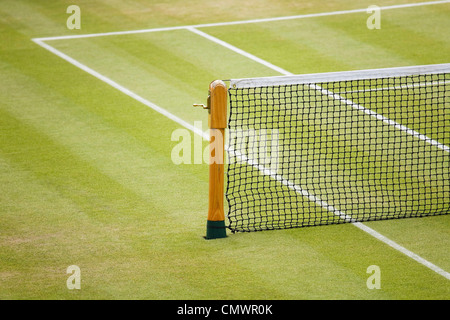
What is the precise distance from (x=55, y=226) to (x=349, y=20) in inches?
Result: 495

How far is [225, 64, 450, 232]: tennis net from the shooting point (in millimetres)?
10789

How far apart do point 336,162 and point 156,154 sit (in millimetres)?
2952

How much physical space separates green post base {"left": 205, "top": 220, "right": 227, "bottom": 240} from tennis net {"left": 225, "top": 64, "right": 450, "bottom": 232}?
332 mm

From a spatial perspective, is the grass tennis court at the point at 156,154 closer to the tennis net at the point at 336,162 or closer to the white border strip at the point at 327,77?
the tennis net at the point at 336,162

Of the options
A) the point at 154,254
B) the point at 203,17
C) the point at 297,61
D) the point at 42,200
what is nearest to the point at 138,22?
the point at 203,17

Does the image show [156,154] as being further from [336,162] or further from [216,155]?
[216,155]

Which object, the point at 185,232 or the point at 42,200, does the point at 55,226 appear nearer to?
the point at 42,200

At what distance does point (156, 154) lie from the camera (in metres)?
13.2

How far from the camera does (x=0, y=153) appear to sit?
13156 millimetres

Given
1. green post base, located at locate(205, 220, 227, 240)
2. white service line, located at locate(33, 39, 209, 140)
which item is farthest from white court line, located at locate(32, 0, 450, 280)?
green post base, located at locate(205, 220, 227, 240)

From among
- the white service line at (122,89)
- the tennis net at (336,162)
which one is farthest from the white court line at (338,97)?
the white service line at (122,89)

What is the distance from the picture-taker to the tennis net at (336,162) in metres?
10.8

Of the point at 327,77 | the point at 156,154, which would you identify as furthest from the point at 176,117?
the point at 327,77

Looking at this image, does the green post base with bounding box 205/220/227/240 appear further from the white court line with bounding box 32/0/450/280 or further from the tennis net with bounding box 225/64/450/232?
the white court line with bounding box 32/0/450/280
